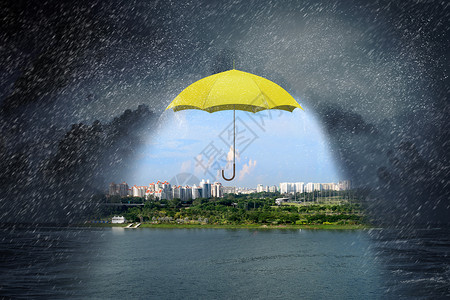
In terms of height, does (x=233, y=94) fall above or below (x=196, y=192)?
above

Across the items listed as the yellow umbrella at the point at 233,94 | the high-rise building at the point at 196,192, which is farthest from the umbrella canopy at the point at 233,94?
the high-rise building at the point at 196,192

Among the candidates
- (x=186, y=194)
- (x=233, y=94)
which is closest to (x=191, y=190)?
(x=186, y=194)

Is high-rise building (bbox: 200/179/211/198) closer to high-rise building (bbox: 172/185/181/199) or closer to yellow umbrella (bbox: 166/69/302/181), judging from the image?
high-rise building (bbox: 172/185/181/199)

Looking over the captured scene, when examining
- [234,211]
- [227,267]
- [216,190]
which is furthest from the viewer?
[234,211]

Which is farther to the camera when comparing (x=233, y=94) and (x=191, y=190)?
(x=191, y=190)

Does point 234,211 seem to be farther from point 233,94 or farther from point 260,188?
point 233,94

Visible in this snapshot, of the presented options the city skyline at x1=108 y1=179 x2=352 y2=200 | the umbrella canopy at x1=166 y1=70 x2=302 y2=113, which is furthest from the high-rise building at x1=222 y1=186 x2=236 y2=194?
the umbrella canopy at x1=166 y1=70 x2=302 y2=113

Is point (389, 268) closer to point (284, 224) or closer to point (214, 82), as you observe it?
point (284, 224)

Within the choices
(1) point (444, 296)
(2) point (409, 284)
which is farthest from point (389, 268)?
(1) point (444, 296)
